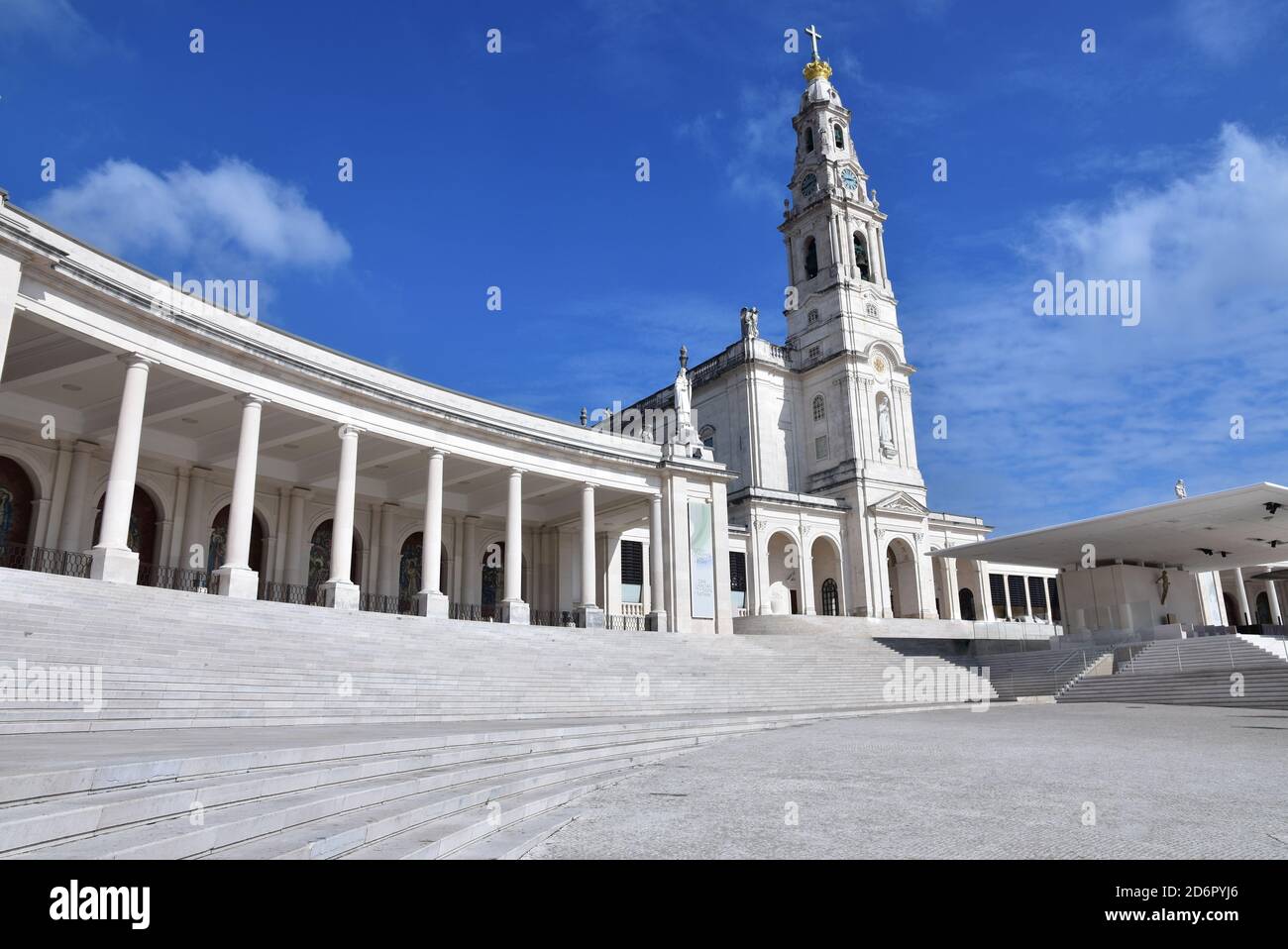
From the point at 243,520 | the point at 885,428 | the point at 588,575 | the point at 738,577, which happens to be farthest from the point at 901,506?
the point at 243,520

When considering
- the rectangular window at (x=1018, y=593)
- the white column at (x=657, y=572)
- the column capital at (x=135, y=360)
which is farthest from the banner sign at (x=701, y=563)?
the rectangular window at (x=1018, y=593)

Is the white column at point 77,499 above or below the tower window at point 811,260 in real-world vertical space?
below

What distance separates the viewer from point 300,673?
16000 mm

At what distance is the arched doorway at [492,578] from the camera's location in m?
36.1

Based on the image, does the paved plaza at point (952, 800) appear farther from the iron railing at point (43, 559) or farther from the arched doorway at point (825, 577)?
the arched doorway at point (825, 577)

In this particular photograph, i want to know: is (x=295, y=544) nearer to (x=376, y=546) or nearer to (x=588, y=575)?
(x=376, y=546)

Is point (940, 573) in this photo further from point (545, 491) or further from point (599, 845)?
point (599, 845)

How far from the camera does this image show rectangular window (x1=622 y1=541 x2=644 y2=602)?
137 ft

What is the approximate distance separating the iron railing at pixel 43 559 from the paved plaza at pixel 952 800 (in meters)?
20.1

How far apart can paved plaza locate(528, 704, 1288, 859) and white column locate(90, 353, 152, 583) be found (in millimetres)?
14374

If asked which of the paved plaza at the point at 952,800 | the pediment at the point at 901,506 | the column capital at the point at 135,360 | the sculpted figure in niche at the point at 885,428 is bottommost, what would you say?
the paved plaza at the point at 952,800

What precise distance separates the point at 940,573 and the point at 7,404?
5023cm

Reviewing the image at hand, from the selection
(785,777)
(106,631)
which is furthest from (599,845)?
(106,631)

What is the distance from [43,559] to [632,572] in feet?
83.3
